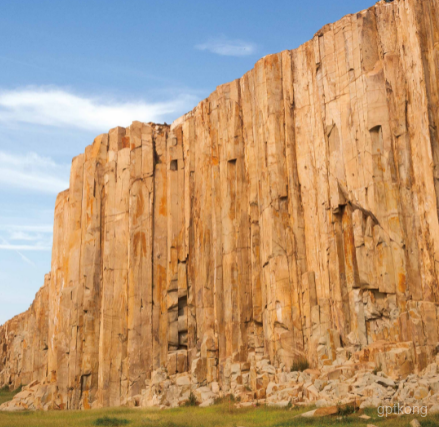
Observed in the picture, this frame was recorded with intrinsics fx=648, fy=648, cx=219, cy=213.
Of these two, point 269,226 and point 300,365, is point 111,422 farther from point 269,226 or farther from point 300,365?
→ point 269,226

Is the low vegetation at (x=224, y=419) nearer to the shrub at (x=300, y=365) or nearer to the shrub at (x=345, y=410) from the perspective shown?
the shrub at (x=345, y=410)

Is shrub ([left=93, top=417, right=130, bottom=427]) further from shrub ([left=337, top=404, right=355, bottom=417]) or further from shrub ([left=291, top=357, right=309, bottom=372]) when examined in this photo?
shrub ([left=337, top=404, right=355, bottom=417])

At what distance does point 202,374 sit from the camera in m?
23.0

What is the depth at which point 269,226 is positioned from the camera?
71.4 ft

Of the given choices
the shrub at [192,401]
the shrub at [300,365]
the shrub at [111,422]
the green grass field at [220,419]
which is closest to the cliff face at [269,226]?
the shrub at [300,365]

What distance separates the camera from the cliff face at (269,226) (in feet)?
61.0

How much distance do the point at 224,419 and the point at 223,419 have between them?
3 cm

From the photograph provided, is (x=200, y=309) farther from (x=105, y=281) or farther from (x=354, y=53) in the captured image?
(x=354, y=53)

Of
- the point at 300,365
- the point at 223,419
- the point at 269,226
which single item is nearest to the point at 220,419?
the point at 223,419

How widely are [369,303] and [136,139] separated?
1367cm

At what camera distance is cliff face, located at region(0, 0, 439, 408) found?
1859 cm

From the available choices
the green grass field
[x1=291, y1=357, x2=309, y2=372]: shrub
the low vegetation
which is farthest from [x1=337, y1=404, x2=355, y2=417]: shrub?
[x1=291, y1=357, x2=309, y2=372]: shrub

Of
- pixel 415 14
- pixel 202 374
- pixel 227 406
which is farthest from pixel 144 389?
pixel 415 14

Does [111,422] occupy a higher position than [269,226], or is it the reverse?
[269,226]
